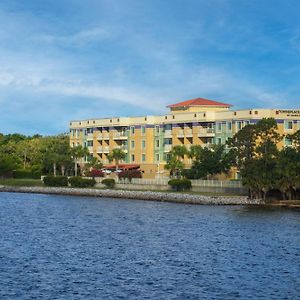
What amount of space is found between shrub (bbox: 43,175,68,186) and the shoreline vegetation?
139 cm

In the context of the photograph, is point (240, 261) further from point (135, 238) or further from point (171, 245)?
point (135, 238)

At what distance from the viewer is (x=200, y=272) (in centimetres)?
3997

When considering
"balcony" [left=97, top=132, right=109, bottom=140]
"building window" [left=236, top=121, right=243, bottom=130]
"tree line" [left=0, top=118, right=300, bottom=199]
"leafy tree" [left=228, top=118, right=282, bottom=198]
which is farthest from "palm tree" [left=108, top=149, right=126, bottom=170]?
"leafy tree" [left=228, top=118, right=282, bottom=198]

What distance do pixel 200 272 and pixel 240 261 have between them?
4.65 meters

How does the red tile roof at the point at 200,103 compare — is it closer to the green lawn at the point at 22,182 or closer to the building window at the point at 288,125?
the building window at the point at 288,125

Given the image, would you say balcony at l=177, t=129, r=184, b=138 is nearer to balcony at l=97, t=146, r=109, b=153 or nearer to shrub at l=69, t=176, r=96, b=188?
shrub at l=69, t=176, r=96, b=188

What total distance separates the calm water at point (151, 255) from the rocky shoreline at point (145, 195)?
1130 cm

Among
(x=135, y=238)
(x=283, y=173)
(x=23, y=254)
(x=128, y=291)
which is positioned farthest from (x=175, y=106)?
(x=128, y=291)

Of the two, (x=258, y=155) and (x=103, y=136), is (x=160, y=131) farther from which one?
(x=258, y=155)

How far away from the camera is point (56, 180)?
12712 cm

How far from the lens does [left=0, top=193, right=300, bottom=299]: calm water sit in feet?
115

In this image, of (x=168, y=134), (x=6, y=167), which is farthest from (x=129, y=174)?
(x=6, y=167)

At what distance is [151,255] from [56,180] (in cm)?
8310

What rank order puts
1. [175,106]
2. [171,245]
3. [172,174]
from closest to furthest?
[171,245], [172,174], [175,106]
